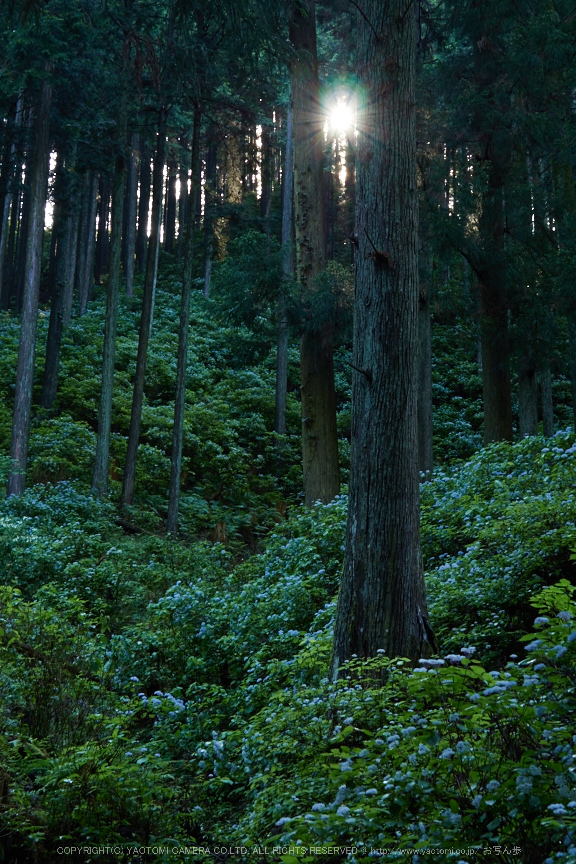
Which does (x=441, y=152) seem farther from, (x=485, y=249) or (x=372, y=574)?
(x=372, y=574)

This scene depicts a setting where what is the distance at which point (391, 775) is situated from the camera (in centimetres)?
290

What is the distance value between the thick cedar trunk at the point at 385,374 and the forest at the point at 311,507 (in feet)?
0.07

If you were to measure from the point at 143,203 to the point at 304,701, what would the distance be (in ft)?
118

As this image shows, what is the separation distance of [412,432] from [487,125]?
1047cm

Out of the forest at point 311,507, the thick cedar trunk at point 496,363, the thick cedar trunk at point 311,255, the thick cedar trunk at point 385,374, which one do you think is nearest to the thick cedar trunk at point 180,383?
the forest at point 311,507

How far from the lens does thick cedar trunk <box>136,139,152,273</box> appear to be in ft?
114

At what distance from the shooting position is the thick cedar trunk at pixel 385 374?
15.5 ft

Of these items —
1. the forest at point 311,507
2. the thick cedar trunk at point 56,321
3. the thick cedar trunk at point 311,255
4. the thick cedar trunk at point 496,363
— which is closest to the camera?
the forest at point 311,507

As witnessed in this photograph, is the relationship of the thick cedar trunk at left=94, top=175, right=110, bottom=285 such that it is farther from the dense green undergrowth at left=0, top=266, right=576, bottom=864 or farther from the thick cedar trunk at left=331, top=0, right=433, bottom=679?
the thick cedar trunk at left=331, top=0, right=433, bottom=679

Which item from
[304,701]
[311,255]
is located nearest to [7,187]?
[311,255]

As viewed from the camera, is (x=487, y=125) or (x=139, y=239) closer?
(x=487, y=125)

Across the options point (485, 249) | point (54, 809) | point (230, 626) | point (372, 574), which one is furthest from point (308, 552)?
point (485, 249)

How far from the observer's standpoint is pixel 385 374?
496 centimetres

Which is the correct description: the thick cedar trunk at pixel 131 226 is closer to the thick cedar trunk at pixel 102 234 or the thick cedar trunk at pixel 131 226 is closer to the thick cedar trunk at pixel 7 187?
the thick cedar trunk at pixel 102 234
